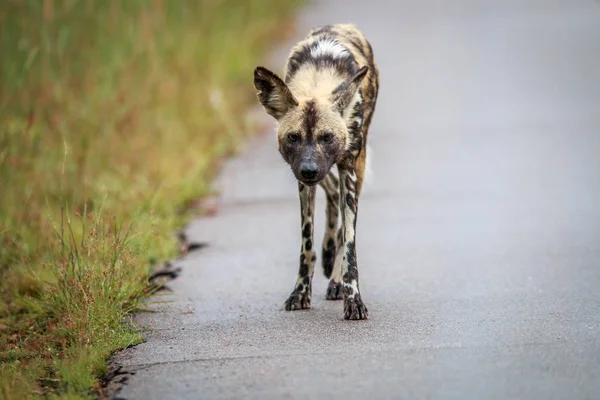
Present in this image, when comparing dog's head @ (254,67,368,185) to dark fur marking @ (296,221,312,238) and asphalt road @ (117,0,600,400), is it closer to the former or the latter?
dark fur marking @ (296,221,312,238)

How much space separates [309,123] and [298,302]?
3.10 feet

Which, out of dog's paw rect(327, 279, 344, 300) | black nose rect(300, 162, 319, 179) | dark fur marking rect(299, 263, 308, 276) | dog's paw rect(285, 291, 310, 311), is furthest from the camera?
dog's paw rect(327, 279, 344, 300)

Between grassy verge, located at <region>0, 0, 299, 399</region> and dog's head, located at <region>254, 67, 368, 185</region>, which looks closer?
grassy verge, located at <region>0, 0, 299, 399</region>

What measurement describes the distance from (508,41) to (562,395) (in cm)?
1038

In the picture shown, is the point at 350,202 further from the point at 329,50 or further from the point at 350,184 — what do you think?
the point at 329,50

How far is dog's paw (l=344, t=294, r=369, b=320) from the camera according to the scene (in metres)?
5.68

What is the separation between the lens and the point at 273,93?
19.2 feet

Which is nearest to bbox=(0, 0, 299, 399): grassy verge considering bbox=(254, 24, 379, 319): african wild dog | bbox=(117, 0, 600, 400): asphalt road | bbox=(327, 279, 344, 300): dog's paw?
bbox=(117, 0, 600, 400): asphalt road

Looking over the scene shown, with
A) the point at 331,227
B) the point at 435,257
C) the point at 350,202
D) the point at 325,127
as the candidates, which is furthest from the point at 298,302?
the point at 435,257

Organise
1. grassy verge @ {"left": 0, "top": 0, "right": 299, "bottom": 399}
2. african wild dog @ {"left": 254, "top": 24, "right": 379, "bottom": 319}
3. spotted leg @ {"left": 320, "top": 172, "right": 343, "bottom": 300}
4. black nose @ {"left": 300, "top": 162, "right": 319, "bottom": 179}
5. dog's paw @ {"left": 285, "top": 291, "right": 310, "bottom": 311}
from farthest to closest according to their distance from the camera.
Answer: spotted leg @ {"left": 320, "top": 172, "right": 343, "bottom": 300}
dog's paw @ {"left": 285, "top": 291, "right": 310, "bottom": 311}
african wild dog @ {"left": 254, "top": 24, "right": 379, "bottom": 319}
black nose @ {"left": 300, "top": 162, "right": 319, "bottom": 179}
grassy verge @ {"left": 0, "top": 0, "right": 299, "bottom": 399}

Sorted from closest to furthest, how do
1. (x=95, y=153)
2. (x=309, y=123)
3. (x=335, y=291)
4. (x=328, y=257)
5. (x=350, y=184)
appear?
(x=309, y=123), (x=350, y=184), (x=335, y=291), (x=328, y=257), (x=95, y=153)

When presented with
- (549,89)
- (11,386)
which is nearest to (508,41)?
(549,89)

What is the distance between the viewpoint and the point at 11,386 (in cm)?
465

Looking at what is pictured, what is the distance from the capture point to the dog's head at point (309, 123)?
5738mm
